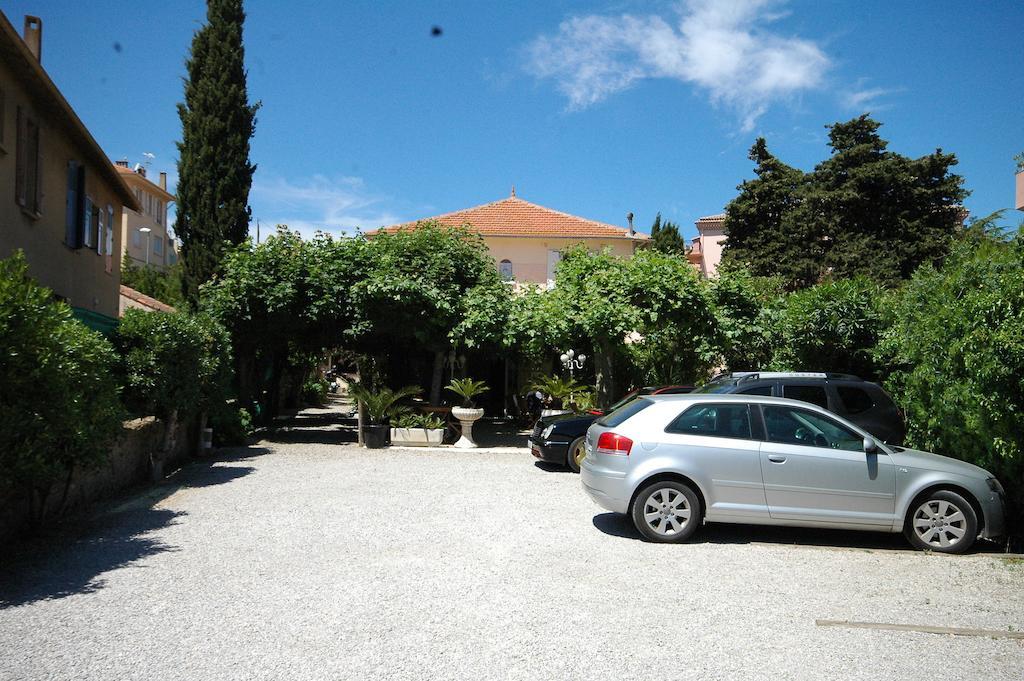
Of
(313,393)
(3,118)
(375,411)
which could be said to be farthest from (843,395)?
(313,393)

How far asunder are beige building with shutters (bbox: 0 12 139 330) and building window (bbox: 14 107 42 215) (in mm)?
17

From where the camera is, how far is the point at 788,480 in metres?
7.36

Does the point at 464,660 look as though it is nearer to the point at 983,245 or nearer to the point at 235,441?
the point at 983,245

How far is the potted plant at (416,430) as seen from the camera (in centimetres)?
1669

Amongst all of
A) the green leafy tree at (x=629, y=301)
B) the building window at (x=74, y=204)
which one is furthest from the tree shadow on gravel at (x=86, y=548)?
the green leafy tree at (x=629, y=301)

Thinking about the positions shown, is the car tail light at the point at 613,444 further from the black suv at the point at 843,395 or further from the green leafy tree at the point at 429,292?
the green leafy tree at the point at 429,292

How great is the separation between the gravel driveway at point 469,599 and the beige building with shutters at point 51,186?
6.00m

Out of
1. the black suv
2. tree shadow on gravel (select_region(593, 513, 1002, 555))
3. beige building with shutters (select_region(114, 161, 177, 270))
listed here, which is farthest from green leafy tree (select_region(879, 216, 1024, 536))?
beige building with shutters (select_region(114, 161, 177, 270))

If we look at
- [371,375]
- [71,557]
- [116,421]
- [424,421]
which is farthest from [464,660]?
[371,375]

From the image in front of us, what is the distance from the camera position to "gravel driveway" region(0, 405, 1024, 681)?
4.38m

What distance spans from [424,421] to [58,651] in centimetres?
1250

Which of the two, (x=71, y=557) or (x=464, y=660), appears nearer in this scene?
(x=464, y=660)

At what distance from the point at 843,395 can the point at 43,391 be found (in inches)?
→ 388

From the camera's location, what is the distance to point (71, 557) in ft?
21.6
